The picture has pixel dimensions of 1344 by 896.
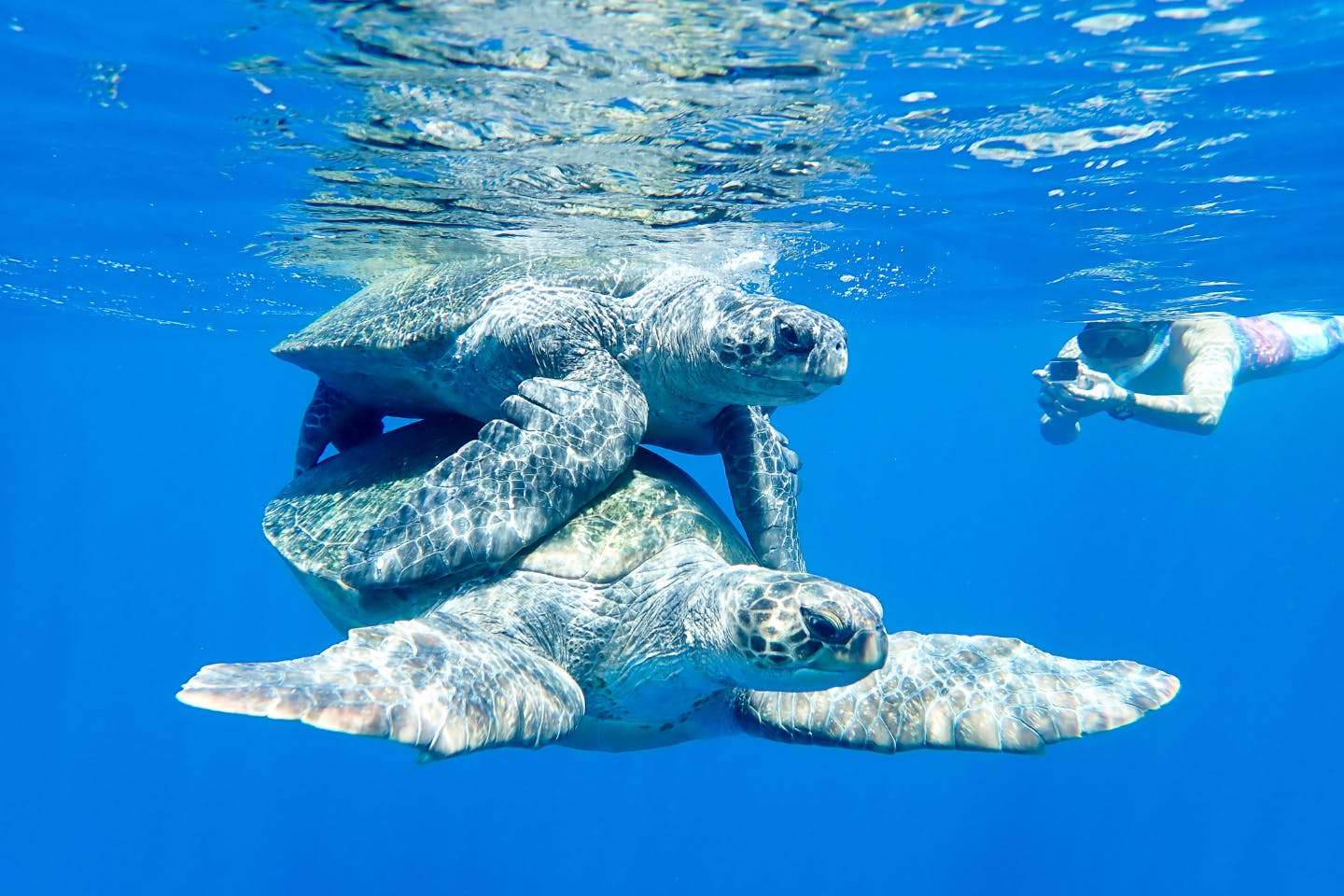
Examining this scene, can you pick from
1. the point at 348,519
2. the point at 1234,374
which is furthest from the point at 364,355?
the point at 1234,374

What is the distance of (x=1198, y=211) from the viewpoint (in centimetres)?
945

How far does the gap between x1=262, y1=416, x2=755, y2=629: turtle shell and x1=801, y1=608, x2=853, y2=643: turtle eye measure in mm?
1722

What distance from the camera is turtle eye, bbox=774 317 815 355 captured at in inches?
180

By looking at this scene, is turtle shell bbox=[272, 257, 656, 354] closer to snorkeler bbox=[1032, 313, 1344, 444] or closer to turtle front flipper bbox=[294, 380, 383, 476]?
turtle front flipper bbox=[294, 380, 383, 476]

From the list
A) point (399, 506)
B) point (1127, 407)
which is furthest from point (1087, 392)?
point (399, 506)

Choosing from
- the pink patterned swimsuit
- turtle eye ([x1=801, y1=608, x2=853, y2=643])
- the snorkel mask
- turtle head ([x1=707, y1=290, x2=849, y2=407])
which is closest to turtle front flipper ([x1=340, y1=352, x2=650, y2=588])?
turtle head ([x1=707, y1=290, x2=849, y2=407])

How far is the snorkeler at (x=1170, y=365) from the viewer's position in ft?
32.9

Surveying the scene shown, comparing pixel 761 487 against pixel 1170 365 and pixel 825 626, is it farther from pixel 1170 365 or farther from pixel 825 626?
pixel 1170 365

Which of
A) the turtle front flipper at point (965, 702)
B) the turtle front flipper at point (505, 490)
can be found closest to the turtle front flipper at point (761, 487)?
the turtle front flipper at point (965, 702)

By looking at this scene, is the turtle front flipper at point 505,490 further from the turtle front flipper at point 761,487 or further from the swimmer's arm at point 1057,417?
the swimmer's arm at point 1057,417

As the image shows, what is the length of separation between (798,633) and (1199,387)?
9.95 m

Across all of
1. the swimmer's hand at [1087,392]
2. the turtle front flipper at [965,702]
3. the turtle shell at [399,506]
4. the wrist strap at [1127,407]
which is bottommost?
the turtle front flipper at [965,702]

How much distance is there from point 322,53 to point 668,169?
336cm

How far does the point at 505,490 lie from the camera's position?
4.47 metres
